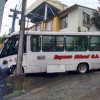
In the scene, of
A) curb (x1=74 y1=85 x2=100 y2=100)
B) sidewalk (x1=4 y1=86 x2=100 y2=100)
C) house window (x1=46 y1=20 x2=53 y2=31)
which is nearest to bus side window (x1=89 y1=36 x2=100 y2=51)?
sidewalk (x1=4 y1=86 x2=100 y2=100)

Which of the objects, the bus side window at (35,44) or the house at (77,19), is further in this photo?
the house at (77,19)

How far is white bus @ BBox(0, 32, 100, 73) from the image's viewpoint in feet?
31.1

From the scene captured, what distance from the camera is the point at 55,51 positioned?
9.80 m

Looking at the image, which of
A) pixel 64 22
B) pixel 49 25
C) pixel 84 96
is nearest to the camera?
pixel 84 96

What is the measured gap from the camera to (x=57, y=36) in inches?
386

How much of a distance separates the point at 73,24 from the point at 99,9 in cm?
417

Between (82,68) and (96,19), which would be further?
(96,19)

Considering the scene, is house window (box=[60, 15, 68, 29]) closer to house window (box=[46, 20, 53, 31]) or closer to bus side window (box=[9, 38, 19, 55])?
house window (box=[46, 20, 53, 31])

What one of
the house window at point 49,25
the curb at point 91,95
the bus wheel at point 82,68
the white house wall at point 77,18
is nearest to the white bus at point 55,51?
the bus wheel at point 82,68

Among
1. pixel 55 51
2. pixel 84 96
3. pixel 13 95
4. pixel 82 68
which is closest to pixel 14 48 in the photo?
pixel 55 51

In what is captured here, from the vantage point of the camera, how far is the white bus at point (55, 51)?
9477 mm

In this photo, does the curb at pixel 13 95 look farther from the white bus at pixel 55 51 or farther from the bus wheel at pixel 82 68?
the bus wheel at pixel 82 68

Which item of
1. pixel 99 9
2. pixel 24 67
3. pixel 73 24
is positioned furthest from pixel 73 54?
pixel 99 9

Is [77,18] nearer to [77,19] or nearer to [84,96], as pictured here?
[77,19]
